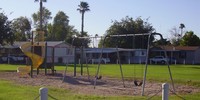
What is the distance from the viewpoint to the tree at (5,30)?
197ft

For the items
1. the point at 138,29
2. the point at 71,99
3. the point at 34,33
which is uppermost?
the point at 138,29

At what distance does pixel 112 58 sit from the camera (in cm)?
8494

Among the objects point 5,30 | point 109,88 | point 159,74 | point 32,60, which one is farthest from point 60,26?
point 109,88

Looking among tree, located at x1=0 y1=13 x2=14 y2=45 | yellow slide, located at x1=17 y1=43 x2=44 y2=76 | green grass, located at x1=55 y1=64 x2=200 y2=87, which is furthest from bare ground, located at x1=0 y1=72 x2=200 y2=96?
tree, located at x1=0 y1=13 x2=14 y2=45

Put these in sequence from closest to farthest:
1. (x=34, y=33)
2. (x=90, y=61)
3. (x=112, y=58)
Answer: (x=34, y=33) → (x=90, y=61) → (x=112, y=58)

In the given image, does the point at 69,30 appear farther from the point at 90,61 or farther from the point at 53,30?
the point at 90,61

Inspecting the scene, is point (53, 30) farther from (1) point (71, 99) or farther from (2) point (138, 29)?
(1) point (71, 99)

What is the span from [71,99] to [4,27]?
4683cm

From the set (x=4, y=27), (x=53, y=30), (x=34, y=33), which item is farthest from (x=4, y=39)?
(x=53, y=30)

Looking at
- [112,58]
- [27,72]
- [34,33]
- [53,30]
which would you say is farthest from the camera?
[53,30]

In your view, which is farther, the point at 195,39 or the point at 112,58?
the point at 195,39

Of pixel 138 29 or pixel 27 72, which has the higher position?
pixel 138 29

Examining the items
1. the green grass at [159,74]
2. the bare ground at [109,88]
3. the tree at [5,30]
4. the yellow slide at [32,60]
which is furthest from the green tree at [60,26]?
the bare ground at [109,88]

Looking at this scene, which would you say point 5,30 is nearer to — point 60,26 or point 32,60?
point 32,60
